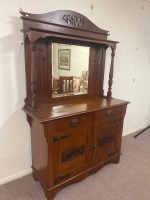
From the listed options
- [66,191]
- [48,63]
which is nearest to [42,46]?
[48,63]

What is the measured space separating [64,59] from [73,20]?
0.45 m

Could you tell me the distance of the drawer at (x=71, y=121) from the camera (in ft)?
4.87

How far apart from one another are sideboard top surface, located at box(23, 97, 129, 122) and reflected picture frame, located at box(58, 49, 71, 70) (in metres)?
0.44

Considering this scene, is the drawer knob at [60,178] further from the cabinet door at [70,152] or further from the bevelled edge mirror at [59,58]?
the bevelled edge mirror at [59,58]

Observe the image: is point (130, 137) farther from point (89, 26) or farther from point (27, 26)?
point (27, 26)

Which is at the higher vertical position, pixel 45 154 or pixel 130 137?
pixel 45 154

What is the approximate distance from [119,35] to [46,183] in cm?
224

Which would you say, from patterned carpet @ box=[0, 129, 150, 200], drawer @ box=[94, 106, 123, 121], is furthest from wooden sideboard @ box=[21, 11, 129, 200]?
patterned carpet @ box=[0, 129, 150, 200]

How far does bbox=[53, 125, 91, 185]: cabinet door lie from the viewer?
157cm

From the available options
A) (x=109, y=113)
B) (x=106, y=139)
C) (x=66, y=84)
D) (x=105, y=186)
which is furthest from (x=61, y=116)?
(x=105, y=186)

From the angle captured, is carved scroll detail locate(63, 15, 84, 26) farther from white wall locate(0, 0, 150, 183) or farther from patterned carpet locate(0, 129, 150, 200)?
patterned carpet locate(0, 129, 150, 200)

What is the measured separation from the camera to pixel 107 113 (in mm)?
1878

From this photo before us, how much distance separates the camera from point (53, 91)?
185 cm

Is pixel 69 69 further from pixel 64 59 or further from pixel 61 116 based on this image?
pixel 61 116
